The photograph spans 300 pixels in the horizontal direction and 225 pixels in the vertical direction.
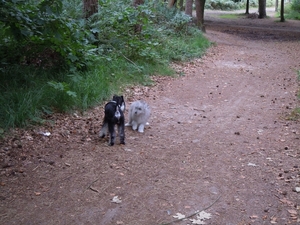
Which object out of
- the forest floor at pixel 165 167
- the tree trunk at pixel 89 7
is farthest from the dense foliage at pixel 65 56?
the forest floor at pixel 165 167

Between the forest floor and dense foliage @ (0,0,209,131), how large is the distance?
0.43 metres

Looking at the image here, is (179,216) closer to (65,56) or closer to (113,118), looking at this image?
(113,118)

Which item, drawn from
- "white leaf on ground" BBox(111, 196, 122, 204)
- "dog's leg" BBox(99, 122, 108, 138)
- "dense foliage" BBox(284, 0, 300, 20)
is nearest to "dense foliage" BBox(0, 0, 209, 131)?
"dog's leg" BBox(99, 122, 108, 138)

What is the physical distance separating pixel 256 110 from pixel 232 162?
133 inches

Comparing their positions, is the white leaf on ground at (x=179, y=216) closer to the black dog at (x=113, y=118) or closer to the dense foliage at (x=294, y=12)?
the black dog at (x=113, y=118)

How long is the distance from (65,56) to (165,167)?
3247 mm

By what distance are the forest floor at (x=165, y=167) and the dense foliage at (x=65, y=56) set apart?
1.42ft

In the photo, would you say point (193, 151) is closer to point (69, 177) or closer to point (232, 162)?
point (232, 162)

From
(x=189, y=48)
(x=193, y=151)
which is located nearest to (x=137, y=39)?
(x=189, y=48)

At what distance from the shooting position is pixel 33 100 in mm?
7141

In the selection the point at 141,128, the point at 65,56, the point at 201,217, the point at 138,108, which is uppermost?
the point at 65,56

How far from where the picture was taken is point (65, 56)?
7.41 meters

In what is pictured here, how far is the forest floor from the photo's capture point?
4.45 m

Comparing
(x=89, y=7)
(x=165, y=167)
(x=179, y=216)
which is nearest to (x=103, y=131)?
(x=165, y=167)
